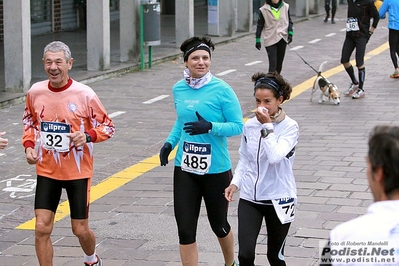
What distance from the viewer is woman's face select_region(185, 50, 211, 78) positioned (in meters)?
5.39

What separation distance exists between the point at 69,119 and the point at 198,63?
98cm

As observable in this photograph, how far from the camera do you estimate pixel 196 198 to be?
5.41m

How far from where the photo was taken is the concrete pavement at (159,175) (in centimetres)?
639

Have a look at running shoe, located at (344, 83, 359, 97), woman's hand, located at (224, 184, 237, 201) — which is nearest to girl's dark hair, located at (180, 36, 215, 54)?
woman's hand, located at (224, 184, 237, 201)

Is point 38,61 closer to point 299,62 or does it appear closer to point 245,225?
point 299,62

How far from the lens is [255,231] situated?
4.89 metres

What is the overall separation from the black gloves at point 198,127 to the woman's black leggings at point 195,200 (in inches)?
13.5

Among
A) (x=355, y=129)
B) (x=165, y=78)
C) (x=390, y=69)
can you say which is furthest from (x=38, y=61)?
(x=355, y=129)

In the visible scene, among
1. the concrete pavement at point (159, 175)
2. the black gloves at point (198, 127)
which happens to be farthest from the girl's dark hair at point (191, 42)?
the concrete pavement at point (159, 175)

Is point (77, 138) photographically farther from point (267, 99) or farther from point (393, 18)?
point (393, 18)

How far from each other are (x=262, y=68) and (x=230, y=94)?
40.1 feet

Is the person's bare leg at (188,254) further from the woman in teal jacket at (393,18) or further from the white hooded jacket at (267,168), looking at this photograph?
the woman in teal jacket at (393,18)

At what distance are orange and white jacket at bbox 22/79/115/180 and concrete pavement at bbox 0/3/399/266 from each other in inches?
34.9

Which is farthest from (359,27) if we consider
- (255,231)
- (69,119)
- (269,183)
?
(255,231)
